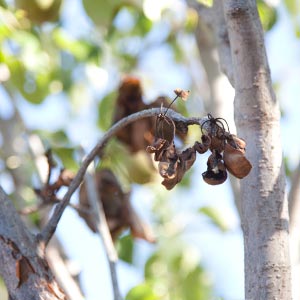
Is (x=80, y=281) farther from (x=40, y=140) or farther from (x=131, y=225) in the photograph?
(x=40, y=140)

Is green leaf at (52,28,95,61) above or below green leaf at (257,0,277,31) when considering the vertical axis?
above

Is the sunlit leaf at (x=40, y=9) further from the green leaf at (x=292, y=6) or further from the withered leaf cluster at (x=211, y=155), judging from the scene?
the withered leaf cluster at (x=211, y=155)

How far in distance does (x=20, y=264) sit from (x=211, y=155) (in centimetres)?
33

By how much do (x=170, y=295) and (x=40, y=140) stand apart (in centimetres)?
56

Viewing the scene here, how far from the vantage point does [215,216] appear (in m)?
2.63

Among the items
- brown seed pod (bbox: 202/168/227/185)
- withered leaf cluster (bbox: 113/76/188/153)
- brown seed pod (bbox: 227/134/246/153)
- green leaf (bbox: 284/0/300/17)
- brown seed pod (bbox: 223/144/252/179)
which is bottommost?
brown seed pod (bbox: 202/168/227/185)

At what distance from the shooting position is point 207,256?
4.38m

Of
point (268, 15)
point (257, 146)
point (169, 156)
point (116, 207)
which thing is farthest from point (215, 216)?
point (169, 156)

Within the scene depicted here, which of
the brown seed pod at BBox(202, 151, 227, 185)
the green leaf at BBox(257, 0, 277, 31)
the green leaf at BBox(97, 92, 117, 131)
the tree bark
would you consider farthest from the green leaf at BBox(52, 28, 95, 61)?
the brown seed pod at BBox(202, 151, 227, 185)

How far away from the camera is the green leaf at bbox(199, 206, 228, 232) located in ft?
8.59

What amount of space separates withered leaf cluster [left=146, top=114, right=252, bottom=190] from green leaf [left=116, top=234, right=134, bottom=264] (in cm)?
121

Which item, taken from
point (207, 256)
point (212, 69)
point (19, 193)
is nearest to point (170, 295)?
point (19, 193)

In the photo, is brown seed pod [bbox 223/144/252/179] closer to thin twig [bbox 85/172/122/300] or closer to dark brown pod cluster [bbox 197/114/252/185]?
dark brown pod cluster [bbox 197/114/252/185]

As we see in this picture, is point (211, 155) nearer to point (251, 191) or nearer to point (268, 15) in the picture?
point (251, 191)
